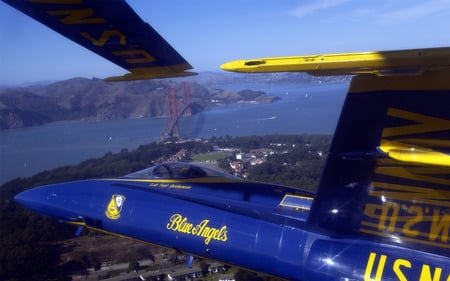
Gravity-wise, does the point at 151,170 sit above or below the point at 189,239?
above

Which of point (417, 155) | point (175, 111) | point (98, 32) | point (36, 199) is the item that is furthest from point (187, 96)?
point (417, 155)

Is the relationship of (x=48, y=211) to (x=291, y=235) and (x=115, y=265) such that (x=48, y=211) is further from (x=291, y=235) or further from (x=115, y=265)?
(x=291, y=235)

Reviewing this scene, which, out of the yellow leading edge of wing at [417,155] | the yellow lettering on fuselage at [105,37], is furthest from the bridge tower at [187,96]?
the yellow leading edge of wing at [417,155]

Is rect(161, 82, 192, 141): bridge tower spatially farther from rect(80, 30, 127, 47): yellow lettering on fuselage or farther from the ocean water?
rect(80, 30, 127, 47): yellow lettering on fuselage

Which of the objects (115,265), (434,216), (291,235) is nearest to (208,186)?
(291,235)

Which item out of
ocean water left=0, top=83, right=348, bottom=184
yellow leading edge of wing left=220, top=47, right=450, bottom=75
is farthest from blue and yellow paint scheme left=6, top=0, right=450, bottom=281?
ocean water left=0, top=83, right=348, bottom=184

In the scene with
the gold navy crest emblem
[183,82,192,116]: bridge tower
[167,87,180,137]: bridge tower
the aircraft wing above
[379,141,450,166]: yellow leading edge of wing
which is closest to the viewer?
[379,141,450,166]: yellow leading edge of wing
